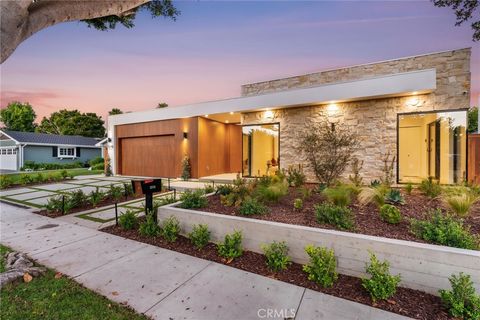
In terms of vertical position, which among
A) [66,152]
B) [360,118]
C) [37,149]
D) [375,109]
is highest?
[375,109]

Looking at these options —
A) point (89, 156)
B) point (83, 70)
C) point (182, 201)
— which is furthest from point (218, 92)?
point (89, 156)

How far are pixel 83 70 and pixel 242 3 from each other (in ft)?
28.3

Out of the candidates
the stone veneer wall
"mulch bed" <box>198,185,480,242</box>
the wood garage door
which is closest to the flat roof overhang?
the stone veneer wall

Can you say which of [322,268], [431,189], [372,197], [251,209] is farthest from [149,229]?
[431,189]

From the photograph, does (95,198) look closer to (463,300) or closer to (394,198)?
(394,198)

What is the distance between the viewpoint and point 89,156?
1065 inches

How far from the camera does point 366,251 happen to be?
106 inches

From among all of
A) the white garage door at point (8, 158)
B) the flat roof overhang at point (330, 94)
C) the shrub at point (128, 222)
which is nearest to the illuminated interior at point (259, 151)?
the flat roof overhang at point (330, 94)

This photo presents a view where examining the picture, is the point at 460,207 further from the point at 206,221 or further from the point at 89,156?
the point at 89,156

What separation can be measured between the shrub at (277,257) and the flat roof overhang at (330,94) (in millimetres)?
6491

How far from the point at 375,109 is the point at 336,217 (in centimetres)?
616

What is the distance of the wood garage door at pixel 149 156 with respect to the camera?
1213 cm

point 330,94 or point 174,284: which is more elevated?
point 330,94

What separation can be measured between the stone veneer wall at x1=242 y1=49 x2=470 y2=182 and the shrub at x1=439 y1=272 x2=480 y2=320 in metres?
6.37
